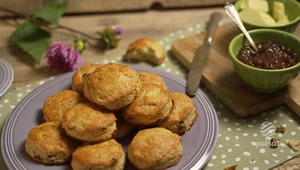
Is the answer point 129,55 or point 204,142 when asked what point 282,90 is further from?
point 129,55

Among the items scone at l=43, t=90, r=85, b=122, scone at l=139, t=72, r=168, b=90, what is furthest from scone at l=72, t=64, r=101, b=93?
scone at l=139, t=72, r=168, b=90

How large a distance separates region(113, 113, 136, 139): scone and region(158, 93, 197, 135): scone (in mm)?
101

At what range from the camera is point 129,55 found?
1806mm

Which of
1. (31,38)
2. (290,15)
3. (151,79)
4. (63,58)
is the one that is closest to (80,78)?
(151,79)

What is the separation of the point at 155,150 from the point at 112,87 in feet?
0.78

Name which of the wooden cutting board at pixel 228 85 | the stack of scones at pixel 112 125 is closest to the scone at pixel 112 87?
the stack of scones at pixel 112 125

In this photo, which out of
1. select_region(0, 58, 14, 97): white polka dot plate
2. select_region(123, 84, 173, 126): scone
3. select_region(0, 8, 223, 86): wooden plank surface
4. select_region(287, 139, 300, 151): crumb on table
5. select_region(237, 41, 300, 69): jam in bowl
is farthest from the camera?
select_region(0, 8, 223, 86): wooden plank surface

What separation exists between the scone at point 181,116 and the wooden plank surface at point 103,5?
1039 millimetres

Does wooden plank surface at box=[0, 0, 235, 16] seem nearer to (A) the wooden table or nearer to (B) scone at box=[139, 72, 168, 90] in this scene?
(A) the wooden table

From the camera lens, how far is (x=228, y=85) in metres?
1.62

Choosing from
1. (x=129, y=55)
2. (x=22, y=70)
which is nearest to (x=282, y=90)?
(x=129, y=55)

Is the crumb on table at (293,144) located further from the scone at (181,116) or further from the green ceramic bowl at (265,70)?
the scone at (181,116)

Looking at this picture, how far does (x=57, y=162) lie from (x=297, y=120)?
883 millimetres

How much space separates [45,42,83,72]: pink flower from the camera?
5.75 ft
